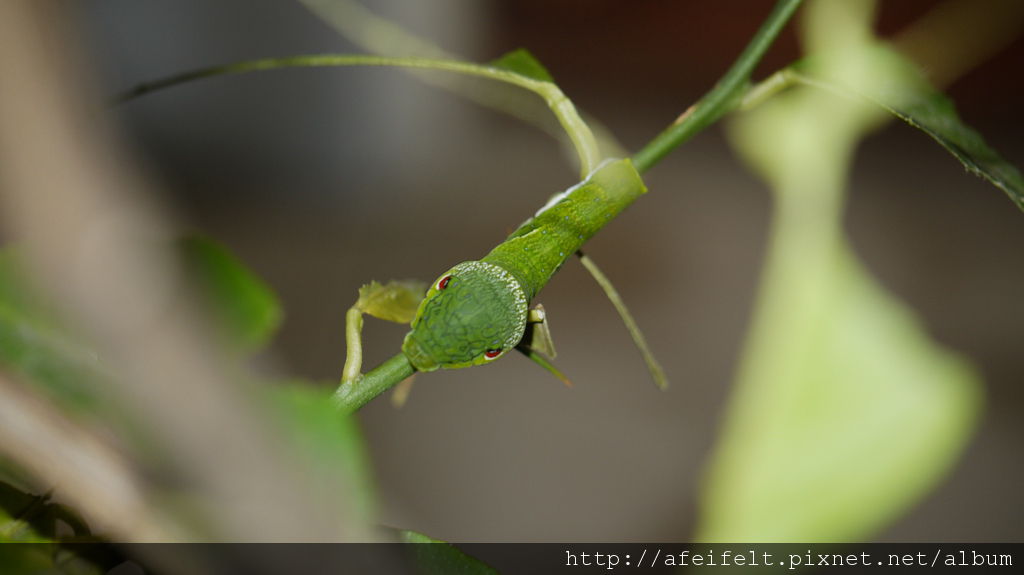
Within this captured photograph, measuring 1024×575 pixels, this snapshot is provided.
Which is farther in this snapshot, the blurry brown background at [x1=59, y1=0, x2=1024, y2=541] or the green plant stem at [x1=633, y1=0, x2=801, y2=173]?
the blurry brown background at [x1=59, y1=0, x2=1024, y2=541]

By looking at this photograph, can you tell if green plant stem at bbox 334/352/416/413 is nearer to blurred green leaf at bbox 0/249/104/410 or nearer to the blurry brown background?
blurred green leaf at bbox 0/249/104/410

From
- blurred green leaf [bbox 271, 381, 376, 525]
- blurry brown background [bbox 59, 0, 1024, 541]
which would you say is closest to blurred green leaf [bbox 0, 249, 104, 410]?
blurred green leaf [bbox 271, 381, 376, 525]

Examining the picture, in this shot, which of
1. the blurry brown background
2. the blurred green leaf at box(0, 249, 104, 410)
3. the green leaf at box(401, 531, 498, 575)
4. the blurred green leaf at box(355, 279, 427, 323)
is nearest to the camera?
the blurred green leaf at box(0, 249, 104, 410)

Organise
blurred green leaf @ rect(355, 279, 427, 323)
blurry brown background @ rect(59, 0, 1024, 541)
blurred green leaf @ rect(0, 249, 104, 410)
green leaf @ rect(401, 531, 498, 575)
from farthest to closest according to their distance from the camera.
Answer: blurry brown background @ rect(59, 0, 1024, 541) → blurred green leaf @ rect(355, 279, 427, 323) → green leaf @ rect(401, 531, 498, 575) → blurred green leaf @ rect(0, 249, 104, 410)

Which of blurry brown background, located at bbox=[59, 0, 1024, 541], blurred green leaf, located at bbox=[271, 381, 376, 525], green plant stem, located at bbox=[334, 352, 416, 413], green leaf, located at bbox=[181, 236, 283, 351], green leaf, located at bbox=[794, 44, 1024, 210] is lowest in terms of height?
blurred green leaf, located at bbox=[271, 381, 376, 525]

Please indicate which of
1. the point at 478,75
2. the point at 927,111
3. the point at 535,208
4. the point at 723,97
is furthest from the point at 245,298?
the point at 535,208

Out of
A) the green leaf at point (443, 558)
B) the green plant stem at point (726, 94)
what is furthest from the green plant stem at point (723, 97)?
the green leaf at point (443, 558)
